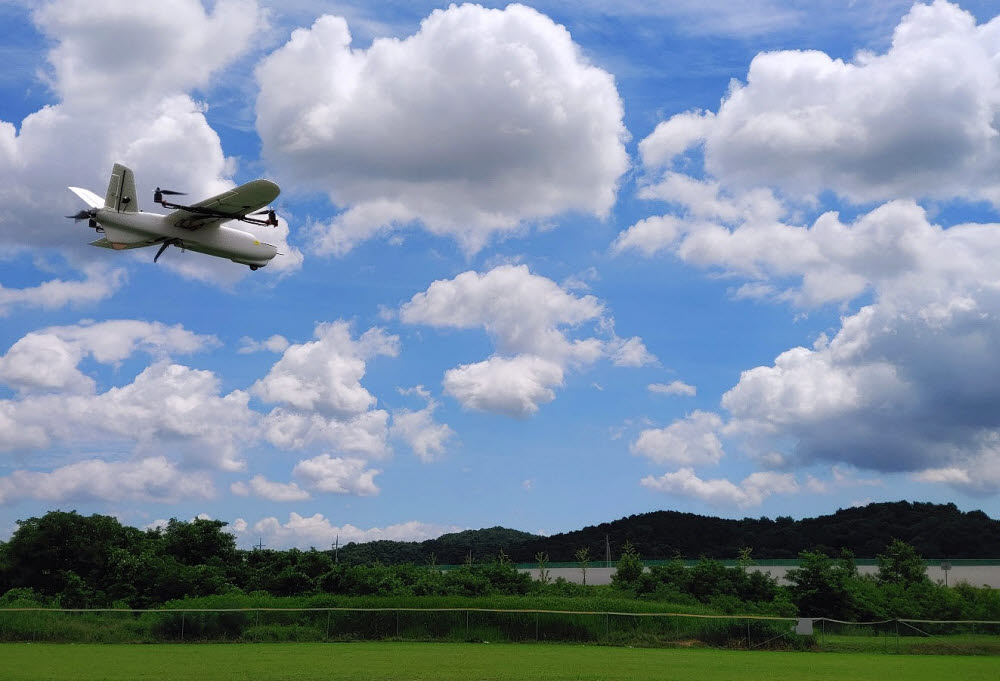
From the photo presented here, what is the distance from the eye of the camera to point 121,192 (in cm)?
2864

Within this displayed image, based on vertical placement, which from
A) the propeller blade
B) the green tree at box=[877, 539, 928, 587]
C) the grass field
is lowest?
the grass field

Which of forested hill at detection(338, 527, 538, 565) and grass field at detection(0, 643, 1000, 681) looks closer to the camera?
grass field at detection(0, 643, 1000, 681)

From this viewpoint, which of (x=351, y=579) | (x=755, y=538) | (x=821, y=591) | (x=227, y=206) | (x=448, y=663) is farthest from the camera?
(x=755, y=538)

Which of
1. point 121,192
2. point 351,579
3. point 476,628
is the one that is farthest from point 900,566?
point 121,192

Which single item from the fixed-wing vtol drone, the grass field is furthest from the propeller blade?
the grass field

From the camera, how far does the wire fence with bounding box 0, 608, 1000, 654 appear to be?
39.8 metres

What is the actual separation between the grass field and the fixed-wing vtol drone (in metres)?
12.6

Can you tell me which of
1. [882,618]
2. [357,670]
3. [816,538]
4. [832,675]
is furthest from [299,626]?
[816,538]

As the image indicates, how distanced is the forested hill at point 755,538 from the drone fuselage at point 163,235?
75537 millimetres

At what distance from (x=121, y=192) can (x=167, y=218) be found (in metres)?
1.54

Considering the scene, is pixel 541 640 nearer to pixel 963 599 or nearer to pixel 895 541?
pixel 963 599

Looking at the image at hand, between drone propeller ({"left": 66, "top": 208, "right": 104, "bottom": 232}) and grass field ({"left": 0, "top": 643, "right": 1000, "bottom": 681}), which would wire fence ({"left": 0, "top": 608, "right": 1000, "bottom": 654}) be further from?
drone propeller ({"left": 66, "top": 208, "right": 104, "bottom": 232})

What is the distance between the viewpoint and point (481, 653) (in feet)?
116

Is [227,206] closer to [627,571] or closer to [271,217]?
[271,217]
